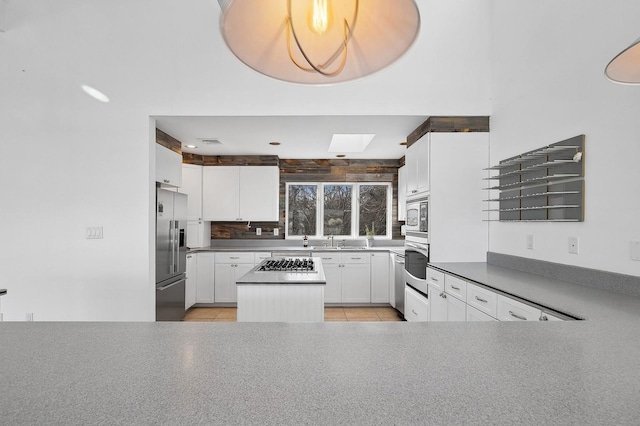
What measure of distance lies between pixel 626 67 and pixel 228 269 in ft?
14.9

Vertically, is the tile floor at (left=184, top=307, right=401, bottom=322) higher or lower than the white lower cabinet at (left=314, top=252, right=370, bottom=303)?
lower

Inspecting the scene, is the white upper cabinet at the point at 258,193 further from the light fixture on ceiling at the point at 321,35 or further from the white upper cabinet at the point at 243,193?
the light fixture on ceiling at the point at 321,35

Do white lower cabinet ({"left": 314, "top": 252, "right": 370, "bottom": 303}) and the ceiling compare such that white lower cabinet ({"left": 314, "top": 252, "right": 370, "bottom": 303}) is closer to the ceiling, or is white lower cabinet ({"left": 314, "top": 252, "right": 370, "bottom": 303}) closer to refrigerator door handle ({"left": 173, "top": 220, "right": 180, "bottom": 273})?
the ceiling

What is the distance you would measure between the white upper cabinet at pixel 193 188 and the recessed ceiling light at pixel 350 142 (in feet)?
6.83

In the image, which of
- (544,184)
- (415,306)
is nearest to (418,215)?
(415,306)

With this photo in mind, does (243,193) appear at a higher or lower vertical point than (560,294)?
higher

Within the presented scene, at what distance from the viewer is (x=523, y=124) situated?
2.69 metres

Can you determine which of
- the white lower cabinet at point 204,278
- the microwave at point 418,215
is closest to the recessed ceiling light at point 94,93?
the white lower cabinet at point 204,278

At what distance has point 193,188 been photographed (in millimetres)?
5066

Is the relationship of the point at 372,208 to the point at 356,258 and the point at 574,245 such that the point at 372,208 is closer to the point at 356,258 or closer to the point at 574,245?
the point at 356,258

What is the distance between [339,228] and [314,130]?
2272 mm

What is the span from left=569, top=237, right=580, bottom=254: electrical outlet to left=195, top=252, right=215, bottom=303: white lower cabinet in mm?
4156

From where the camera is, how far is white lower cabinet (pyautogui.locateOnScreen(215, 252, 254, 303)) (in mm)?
4773

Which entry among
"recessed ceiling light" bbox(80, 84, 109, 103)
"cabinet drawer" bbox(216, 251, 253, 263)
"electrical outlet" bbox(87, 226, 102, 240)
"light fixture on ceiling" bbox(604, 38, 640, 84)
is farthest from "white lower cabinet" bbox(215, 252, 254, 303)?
"light fixture on ceiling" bbox(604, 38, 640, 84)
